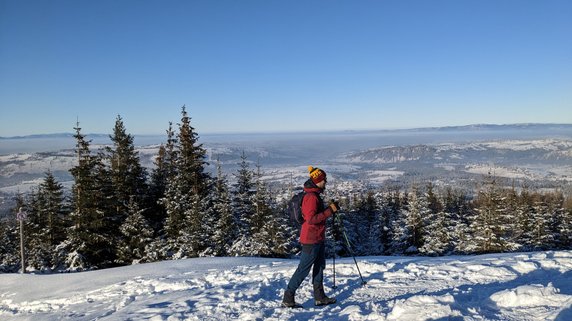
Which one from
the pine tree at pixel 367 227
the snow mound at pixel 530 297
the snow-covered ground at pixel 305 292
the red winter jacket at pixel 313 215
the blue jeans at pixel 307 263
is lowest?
the pine tree at pixel 367 227

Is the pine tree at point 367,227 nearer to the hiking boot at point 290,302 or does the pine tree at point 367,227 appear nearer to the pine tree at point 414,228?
the pine tree at point 414,228

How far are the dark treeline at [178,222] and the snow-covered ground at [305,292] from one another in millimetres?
10950

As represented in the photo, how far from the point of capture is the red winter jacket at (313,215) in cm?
662

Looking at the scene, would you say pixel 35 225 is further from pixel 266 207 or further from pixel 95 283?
pixel 95 283

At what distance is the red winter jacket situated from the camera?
6625 millimetres

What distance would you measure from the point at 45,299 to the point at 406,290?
9.61 metres

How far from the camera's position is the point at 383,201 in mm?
53062

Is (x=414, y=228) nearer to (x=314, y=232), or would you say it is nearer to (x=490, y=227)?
(x=490, y=227)

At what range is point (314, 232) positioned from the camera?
6.80m

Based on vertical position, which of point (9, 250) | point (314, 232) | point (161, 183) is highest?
point (314, 232)

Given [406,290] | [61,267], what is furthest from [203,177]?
[406,290]

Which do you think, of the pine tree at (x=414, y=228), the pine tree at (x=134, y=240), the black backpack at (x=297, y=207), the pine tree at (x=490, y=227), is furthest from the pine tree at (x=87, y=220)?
the pine tree at (x=490, y=227)

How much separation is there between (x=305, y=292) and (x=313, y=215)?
2561 millimetres

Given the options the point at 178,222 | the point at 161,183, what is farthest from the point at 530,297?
the point at 161,183
